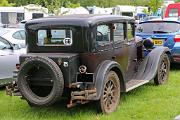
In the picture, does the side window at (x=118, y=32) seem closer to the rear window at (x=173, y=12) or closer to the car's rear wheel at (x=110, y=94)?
the car's rear wheel at (x=110, y=94)

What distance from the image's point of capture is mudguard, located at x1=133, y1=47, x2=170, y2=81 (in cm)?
905

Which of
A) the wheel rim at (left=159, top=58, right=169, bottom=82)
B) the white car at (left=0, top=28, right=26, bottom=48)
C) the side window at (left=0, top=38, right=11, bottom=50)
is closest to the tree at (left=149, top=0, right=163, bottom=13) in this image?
the white car at (left=0, top=28, right=26, bottom=48)

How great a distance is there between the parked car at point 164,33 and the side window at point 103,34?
3709mm

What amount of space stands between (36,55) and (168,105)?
2595mm

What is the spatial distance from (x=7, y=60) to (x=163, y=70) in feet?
11.7

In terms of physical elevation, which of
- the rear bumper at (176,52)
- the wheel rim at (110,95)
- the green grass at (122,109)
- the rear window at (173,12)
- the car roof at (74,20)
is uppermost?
the car roof at (74,20)

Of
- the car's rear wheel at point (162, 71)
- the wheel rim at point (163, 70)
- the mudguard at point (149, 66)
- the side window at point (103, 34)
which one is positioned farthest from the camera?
the wheel rim at point (163, 70)

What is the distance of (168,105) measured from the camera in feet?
25.8

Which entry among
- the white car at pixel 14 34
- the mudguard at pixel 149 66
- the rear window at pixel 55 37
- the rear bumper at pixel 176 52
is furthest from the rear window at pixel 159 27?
the rear window at pixel 55 37

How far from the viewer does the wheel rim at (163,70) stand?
9.89m

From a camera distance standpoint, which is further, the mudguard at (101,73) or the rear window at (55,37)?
the rear window at (55,37)

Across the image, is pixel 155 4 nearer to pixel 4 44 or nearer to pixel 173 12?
pixel 173 12

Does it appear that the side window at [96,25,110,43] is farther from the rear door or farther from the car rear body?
the car rear body

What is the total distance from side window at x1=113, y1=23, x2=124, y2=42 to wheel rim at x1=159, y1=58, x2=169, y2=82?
190 centimetres
